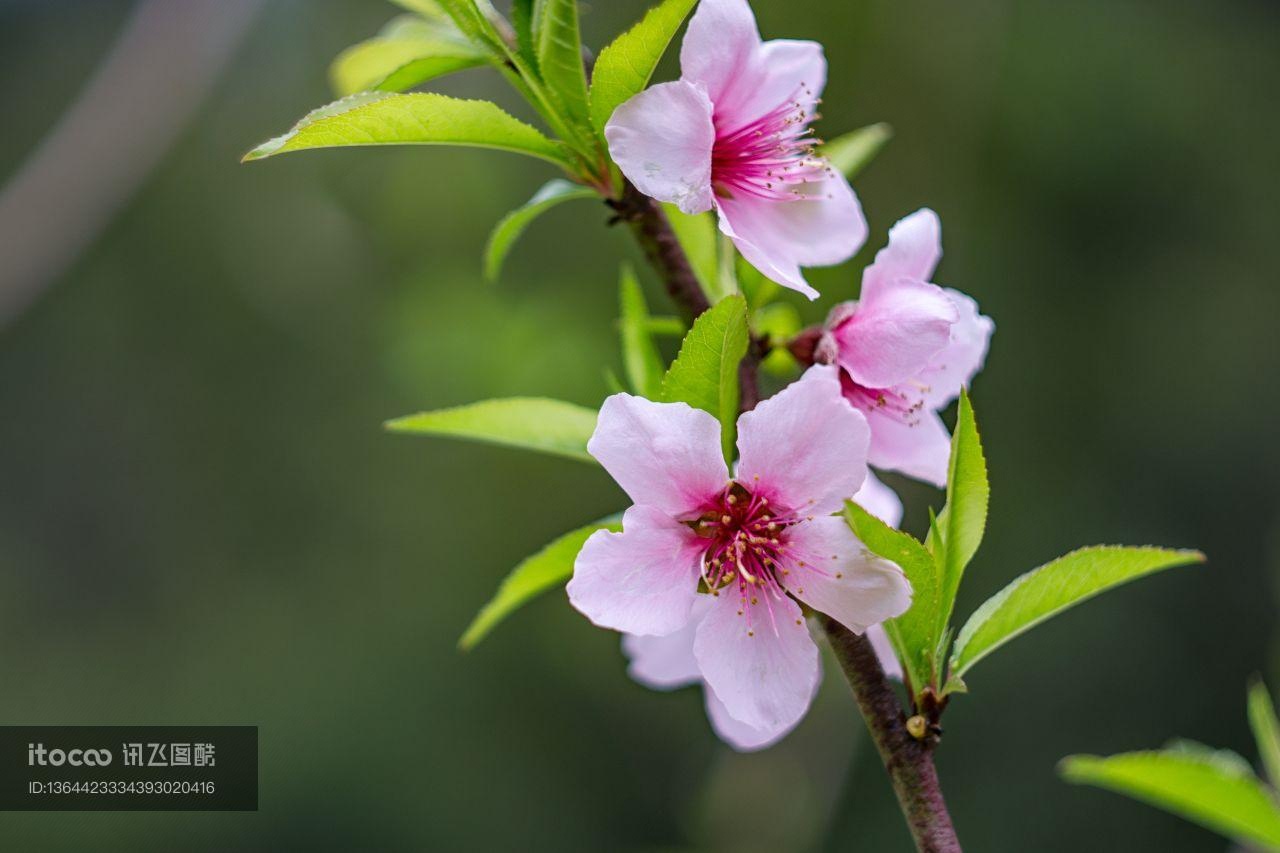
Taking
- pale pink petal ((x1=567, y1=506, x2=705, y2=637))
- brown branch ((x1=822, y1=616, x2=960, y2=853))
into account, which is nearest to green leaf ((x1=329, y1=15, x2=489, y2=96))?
pale pink petal ((x1=567, y1=506, x2=705, y2=637))

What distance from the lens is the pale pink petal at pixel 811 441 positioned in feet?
1.94

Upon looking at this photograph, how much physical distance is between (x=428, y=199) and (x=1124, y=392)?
8.37 feet

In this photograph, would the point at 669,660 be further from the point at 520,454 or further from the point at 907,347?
the point at 520,454

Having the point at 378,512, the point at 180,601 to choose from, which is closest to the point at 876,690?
the point at 378,512

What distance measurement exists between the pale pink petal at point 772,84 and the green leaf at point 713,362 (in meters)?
0.20

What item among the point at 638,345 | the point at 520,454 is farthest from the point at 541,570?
the point at 520,454

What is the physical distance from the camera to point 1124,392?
3.68 m

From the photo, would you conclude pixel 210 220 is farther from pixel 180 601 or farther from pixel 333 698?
pixel 333 698

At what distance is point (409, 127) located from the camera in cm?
64

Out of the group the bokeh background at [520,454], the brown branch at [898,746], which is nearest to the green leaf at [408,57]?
the brown branch at [898,746]

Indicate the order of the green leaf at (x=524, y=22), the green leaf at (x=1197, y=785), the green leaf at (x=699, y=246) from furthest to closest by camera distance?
the green leaf at (x=699, y=246) → the green leaf at (x=524, y=22) → the green leaf at (x=1197, y=785)

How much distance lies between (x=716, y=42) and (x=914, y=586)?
349 millimetres

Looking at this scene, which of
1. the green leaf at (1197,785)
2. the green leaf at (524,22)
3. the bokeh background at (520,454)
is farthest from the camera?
the bokeh background at (520,454)

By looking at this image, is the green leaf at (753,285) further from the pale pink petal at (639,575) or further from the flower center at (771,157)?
the pale pink petal at (639,575)
